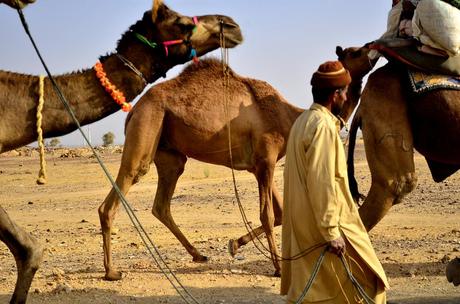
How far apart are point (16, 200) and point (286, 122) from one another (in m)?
11.8

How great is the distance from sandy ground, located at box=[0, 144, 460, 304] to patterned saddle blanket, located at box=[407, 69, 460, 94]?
2.03m

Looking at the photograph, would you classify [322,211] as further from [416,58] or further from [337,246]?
[416,58]

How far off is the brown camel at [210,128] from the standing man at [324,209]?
3.75 meters

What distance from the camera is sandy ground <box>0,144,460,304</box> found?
24.4 ft

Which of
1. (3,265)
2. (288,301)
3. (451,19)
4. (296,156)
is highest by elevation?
(451,19)

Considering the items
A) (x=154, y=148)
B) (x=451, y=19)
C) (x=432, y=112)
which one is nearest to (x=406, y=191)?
(x=432, y=112)

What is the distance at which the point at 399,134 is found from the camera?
633cm

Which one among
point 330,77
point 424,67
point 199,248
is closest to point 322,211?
point 330,77

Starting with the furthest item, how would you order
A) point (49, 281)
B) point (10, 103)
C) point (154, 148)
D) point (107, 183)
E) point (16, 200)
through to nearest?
point (107, 183)
point (16, 200)
point (154, 148)
point (49, 281)
point (10, 103)

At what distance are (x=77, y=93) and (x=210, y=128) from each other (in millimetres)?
3207

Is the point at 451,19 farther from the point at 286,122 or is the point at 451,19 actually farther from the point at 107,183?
the point at 107,183

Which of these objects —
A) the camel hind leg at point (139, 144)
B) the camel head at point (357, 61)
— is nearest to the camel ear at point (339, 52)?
the camel head at point (357, 61)

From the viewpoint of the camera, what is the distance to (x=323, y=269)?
485 cm

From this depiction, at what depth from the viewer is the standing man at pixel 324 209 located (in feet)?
15.3
